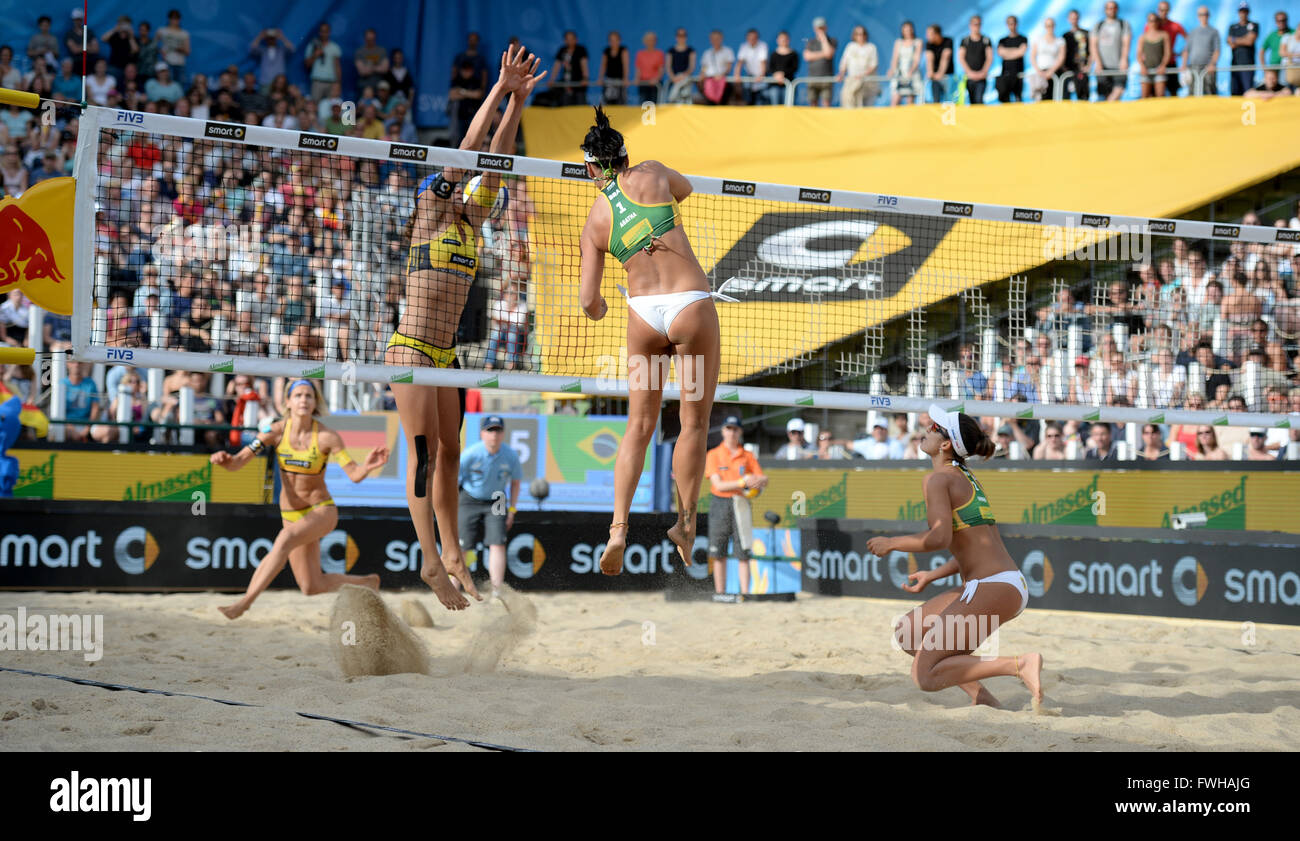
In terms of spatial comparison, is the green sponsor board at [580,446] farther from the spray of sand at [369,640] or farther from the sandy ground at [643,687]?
the spray of sand at [369,640]

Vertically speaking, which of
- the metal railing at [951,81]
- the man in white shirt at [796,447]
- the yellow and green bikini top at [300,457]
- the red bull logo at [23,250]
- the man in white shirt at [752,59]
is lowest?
the yellow and green bikini top at [300,457]

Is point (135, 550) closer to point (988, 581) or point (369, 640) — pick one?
point (369, 640)

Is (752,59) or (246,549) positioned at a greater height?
(752,59)

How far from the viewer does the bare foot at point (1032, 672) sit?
5.88 m

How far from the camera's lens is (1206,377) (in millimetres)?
11047

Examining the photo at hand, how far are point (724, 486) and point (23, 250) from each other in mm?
6890

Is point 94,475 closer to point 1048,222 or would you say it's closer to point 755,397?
point 755,397

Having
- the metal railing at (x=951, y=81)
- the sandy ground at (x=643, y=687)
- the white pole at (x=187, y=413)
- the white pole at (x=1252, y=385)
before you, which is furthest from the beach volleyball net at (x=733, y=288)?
the metal railing at (x=951, y=81)

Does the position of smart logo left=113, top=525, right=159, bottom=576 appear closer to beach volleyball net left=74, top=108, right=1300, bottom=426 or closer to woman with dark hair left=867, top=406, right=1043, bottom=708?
beach volleyball net left=74, top=108, right=1300, bottom=426

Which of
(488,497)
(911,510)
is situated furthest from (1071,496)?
(488,497)

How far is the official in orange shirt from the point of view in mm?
11523

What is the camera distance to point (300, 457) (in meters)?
8.64

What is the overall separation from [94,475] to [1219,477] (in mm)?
10219
